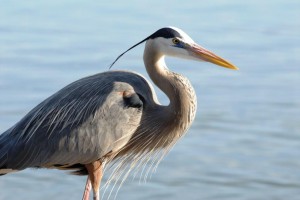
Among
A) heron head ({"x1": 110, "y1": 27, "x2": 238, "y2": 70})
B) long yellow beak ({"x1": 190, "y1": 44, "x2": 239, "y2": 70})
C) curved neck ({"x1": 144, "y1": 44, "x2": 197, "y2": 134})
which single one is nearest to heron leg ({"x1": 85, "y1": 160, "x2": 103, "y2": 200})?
curved neck ({"x1": 144, "y1": 44, "x2": 197, "y2": 134})

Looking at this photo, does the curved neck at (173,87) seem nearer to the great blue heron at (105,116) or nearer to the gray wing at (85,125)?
the great blue heron at (105,116)

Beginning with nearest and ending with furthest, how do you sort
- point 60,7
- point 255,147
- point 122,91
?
point 122,91 → point 255,147 → point 60,7

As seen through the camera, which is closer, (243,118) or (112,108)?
(112,108)

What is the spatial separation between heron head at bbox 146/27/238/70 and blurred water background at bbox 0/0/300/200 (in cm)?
180

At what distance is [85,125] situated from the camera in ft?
23.2

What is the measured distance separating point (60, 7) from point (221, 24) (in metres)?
2.31

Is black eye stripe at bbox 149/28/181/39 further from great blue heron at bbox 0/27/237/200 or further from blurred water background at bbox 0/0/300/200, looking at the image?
blurred water background at bbox 0/0/300/200

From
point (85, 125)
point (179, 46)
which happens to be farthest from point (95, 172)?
point (179, 46)

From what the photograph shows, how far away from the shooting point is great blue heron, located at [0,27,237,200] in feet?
23.0

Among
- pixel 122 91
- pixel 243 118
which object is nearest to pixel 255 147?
pixel 243 118

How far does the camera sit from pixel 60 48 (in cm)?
1153

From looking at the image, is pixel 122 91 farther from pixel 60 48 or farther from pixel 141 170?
pixel 60 48

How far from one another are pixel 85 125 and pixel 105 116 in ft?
0.52

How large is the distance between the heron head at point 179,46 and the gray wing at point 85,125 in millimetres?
300
